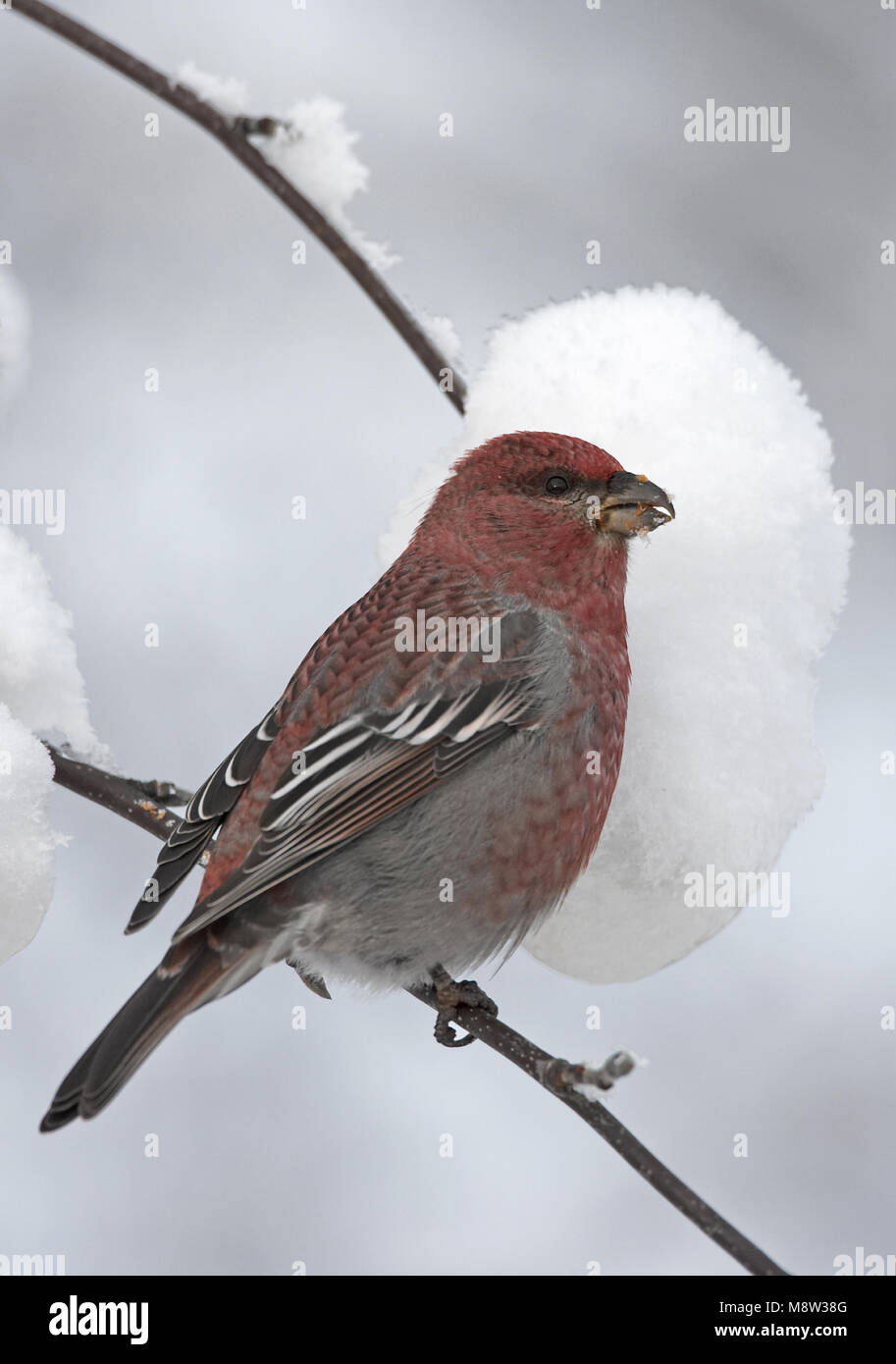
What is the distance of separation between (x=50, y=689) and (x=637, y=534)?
1.05 meters

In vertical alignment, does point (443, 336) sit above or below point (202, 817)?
above

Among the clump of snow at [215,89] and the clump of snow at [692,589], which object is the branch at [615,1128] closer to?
the clump of snow at [692,589]

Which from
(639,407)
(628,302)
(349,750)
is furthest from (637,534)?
(349,750)

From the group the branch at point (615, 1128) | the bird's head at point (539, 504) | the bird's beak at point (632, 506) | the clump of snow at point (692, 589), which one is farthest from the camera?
the bird's head at point (539, 504)

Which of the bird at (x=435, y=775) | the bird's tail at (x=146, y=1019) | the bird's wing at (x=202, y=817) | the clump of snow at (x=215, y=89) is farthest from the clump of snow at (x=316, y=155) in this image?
the bird's tail at (x=146, y=1019)

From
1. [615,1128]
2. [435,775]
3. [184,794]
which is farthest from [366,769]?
[615,1128]

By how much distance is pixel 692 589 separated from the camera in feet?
A: 7.43

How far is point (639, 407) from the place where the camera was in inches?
91.6

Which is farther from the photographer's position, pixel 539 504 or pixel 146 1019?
pixel 539 504

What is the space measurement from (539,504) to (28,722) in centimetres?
102

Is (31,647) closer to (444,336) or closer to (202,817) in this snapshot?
(202,817)

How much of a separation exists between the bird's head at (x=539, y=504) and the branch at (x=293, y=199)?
25cm

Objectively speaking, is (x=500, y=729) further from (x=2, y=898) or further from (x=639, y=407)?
(x=2, y=898)

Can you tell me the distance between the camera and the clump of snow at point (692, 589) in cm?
212
